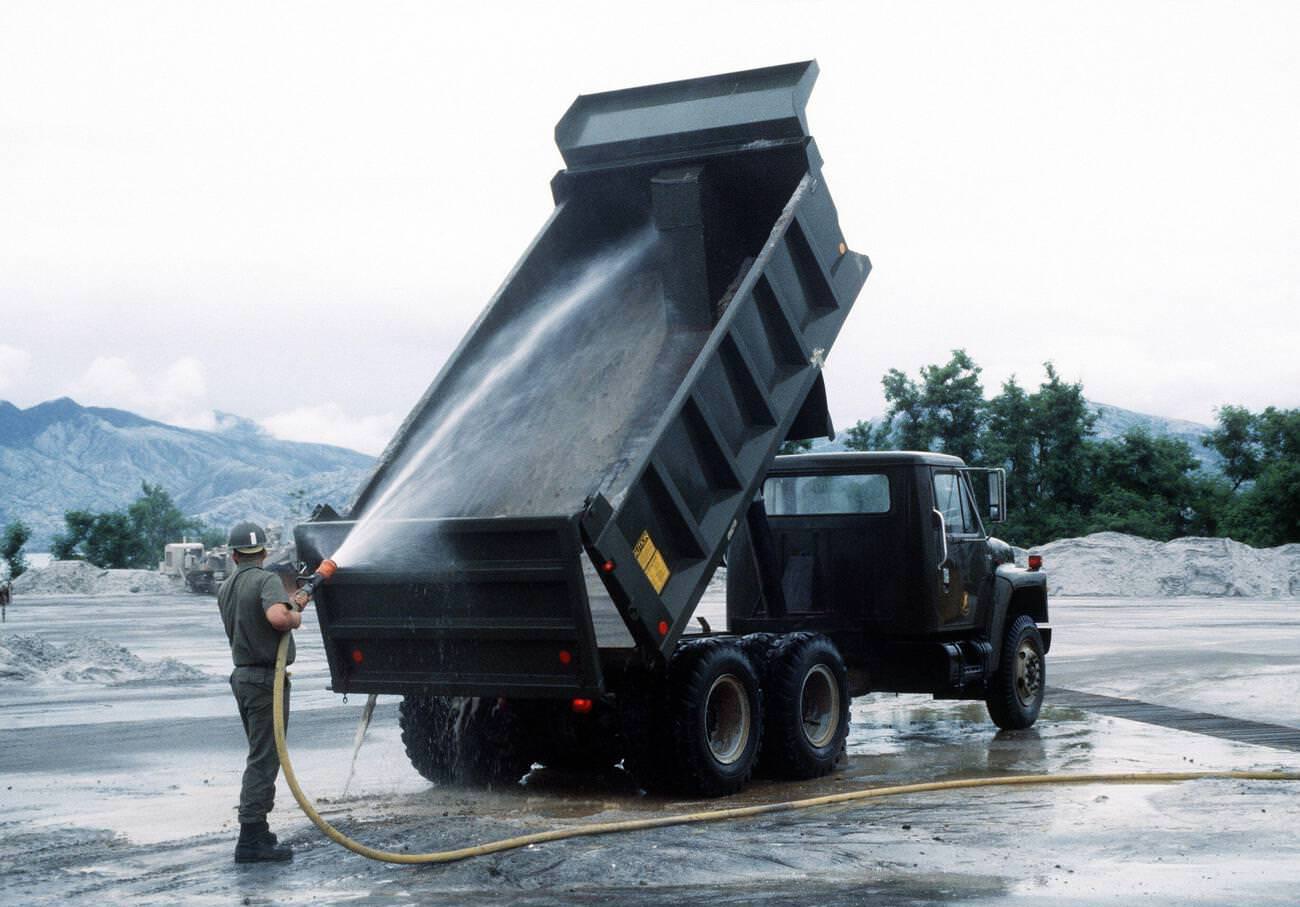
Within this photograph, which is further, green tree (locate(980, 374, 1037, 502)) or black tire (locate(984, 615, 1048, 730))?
green tree (locate(980, 374, 1037, 502))

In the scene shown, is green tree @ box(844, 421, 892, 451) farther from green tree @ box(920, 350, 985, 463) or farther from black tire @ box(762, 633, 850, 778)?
black tire @ box(762, 633, 850, 778)

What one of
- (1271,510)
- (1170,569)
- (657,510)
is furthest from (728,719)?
(1271,510)

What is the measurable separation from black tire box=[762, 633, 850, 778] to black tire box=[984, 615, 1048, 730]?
2591mm

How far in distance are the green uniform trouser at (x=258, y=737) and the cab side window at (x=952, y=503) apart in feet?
19.5

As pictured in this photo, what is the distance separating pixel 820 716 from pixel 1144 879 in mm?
3861

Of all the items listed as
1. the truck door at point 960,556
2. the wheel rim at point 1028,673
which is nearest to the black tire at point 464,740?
the truck door at point 960,556

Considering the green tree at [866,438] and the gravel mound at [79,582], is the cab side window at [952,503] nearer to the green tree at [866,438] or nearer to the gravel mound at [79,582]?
the green tree at [866,438]

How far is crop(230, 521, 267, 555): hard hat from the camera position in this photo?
26.8 ft

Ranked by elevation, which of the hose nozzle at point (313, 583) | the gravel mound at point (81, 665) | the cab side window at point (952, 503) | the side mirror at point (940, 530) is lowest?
the gravel mound at point (81, 665)

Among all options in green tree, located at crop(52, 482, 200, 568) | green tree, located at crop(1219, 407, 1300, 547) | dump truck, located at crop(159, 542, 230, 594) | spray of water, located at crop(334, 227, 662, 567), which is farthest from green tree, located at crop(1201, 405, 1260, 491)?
spray of water, located at crop(334, 227, 662, 567)

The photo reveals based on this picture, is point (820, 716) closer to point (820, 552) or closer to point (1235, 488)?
point (820, 552)

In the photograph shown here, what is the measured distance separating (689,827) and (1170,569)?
140ft

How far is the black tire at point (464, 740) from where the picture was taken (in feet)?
33.4

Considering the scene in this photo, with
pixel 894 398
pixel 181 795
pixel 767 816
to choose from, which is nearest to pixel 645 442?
pixel 767 816
